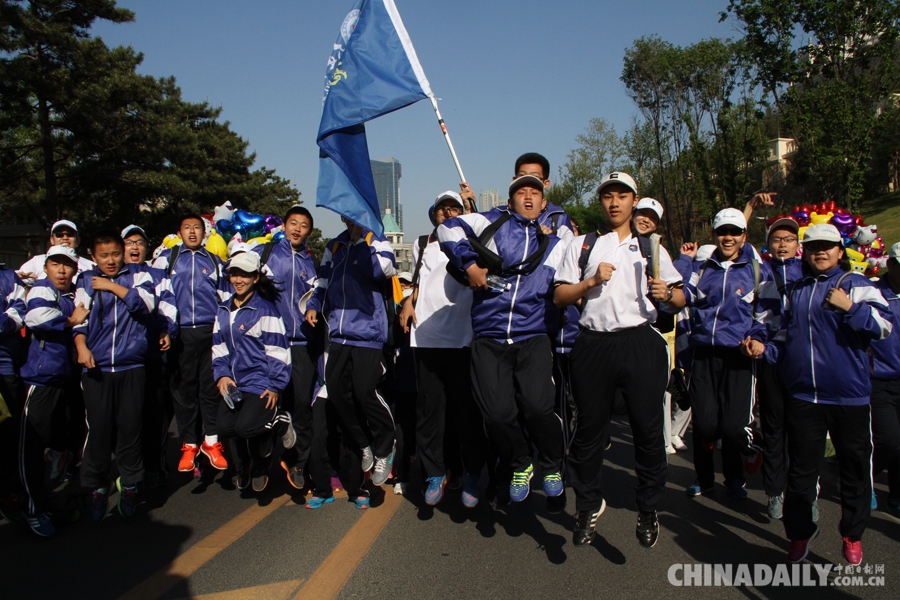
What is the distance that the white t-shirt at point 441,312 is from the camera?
495cm

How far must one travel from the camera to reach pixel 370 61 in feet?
19.1

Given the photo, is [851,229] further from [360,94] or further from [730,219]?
[360,94]

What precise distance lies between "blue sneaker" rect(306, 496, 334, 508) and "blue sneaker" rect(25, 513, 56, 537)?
1844mm

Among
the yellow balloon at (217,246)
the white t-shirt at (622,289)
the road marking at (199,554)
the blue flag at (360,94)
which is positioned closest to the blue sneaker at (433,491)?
the road marking at (199,554)

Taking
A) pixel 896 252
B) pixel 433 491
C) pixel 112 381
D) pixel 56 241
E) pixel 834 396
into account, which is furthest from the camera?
pixel 56 241

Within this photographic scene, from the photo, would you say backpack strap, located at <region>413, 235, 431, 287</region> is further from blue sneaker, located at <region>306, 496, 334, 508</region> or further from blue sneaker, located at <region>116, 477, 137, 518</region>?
blue sneaker, located at <region>116, 477, 137, 518</region>

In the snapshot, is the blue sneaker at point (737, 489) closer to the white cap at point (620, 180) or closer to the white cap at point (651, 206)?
the white cap at point (651, 206)

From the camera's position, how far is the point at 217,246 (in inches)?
295

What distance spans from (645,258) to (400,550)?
2.49m

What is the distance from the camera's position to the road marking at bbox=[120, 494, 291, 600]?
395 centimetres

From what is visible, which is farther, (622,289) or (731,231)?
(731,231)

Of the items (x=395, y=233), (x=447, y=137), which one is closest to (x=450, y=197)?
(x=447, y=137)

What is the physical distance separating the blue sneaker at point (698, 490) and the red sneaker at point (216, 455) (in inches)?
155

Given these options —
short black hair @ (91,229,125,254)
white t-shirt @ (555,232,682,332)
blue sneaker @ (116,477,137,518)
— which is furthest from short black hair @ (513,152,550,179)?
blue sneaker @ (116,477,137,518)
